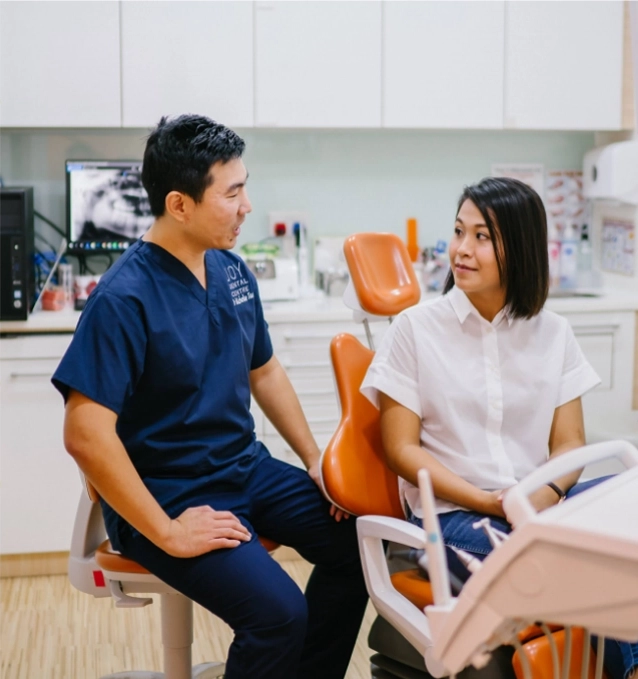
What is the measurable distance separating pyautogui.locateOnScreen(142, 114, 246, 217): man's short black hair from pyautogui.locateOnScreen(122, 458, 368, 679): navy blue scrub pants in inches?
24.0

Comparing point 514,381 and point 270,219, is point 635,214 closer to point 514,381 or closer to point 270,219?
point 270,219

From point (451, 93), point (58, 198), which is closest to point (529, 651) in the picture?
point (451, 93)

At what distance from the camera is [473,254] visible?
76.9 inches

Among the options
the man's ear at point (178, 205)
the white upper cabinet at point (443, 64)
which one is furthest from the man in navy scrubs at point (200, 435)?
the white upper cabinet at point (443, 64)

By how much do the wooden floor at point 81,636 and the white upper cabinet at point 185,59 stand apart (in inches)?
61.9

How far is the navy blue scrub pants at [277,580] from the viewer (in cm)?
178

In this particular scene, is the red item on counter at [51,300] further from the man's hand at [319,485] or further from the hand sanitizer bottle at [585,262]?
the hand sanitizer bottle at [585,262]

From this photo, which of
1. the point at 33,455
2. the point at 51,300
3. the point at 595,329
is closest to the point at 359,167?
the point at 595,329

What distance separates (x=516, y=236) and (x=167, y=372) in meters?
0.74

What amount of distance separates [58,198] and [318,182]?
976mm

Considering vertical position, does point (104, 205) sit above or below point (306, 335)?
→ above

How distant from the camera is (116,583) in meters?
1.99

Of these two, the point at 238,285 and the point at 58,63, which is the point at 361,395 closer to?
the point at 238,285

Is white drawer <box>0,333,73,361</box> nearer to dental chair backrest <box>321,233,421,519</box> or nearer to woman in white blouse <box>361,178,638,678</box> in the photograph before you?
dental chair backrest <box>321,233,421,519</box>
